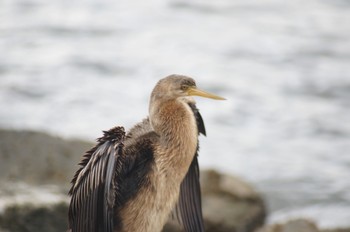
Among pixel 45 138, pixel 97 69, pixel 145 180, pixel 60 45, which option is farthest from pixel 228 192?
pixel 60 45

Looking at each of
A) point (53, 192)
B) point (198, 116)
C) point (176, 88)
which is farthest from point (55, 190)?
point (176, 88)

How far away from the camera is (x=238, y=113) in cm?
1347

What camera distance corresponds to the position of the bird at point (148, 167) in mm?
5977

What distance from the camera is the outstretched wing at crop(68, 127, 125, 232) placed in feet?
19.2

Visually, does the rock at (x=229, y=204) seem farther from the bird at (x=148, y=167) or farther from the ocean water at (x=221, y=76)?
the bird at (x=148, y=167)

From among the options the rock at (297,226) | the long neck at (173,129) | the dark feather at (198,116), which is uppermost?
the dark feather at (198,116)

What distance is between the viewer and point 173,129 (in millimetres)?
6238

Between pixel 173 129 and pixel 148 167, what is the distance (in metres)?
0.29

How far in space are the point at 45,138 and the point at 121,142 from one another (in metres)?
2.63

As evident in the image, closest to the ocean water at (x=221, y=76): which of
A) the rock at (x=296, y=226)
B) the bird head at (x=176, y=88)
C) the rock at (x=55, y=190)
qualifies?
the rock at (x=55, y=190)

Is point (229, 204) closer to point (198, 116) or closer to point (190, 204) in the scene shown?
point (190, 204)

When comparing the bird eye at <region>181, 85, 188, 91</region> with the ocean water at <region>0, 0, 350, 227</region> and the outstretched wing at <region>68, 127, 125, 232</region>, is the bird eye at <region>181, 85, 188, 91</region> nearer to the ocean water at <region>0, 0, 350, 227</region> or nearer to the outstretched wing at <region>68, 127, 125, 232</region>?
the outstretched wing at <region>68, 127, 125, 232</region>

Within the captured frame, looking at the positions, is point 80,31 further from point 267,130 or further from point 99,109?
point 267,130

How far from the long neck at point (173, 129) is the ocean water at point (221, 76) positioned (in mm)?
4480
